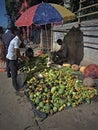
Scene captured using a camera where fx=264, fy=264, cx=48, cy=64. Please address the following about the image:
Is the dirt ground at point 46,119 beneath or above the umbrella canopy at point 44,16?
beneath

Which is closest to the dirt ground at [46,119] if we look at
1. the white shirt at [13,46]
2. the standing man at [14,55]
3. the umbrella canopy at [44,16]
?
the standing man at [14,55]

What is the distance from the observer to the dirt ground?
5.18 m

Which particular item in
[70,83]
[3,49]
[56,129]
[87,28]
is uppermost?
[87,28]

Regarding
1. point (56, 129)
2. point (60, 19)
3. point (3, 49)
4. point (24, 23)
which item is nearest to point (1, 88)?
point (3, 49)

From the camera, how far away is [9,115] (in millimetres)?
5809

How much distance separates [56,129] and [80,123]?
1.74 ft

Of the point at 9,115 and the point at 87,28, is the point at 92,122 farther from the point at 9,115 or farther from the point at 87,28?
the point at 87,28

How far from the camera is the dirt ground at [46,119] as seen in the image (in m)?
5.18

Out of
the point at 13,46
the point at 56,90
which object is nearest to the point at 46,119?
the point at 56,90

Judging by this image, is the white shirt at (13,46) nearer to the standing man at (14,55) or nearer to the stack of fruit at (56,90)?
the standing man at (14,55)

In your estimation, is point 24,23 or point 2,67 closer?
point 24,23

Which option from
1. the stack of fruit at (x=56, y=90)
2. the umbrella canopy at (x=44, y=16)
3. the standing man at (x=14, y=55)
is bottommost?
the stack of fruit at (x=56, y=90)

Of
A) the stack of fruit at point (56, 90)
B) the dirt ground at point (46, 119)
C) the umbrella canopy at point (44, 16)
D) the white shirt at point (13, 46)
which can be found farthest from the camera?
the umbrella canopy at point (44, 16)

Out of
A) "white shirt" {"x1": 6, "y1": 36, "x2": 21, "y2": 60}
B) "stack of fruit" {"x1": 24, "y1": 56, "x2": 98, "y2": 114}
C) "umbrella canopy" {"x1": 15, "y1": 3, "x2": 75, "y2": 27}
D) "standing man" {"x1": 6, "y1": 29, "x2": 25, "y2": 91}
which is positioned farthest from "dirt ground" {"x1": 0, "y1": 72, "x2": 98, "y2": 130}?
"umbrella canopy" {"x1": 15, "y1": 3, "x2": 75, "y2": 27}
